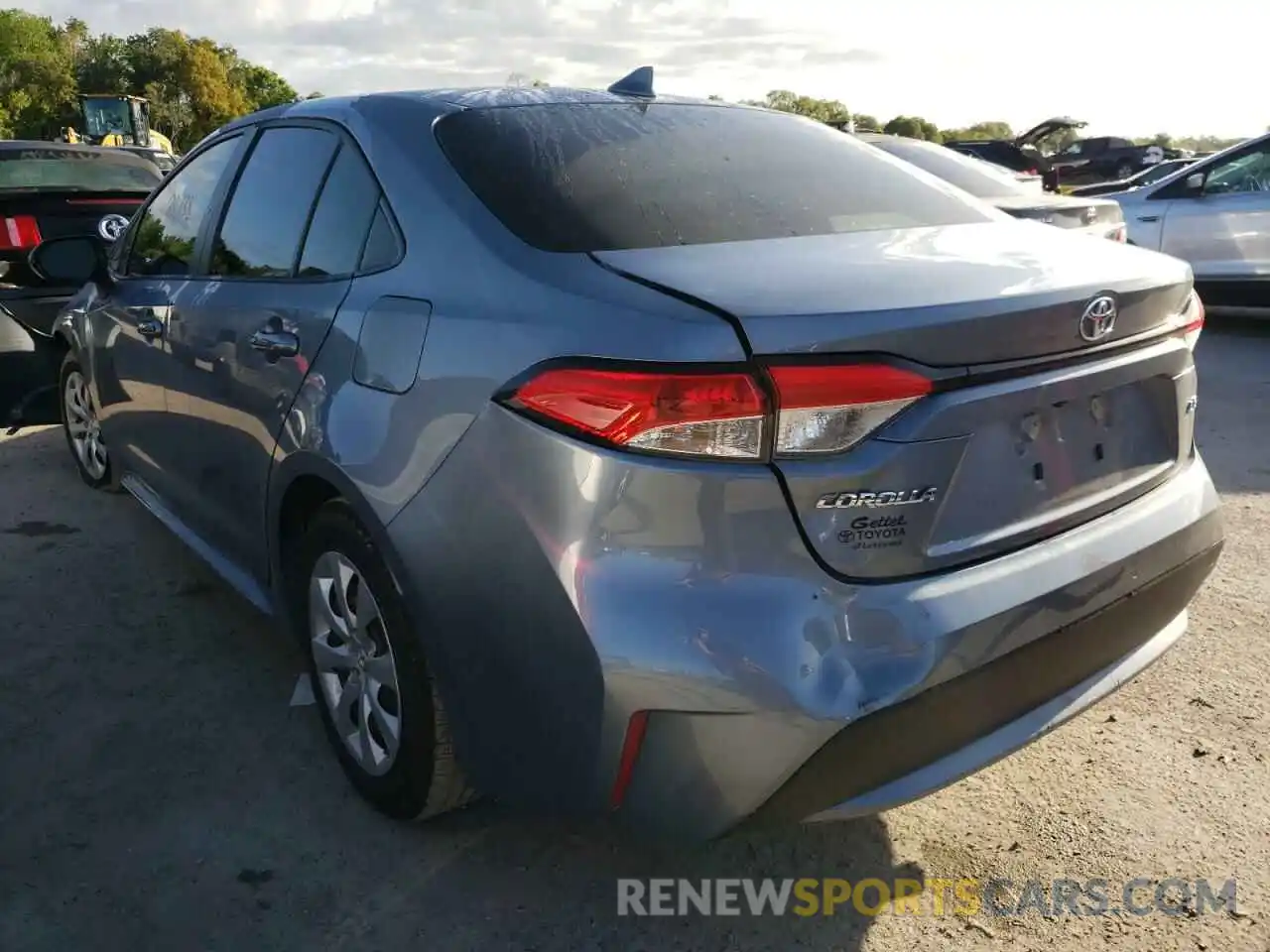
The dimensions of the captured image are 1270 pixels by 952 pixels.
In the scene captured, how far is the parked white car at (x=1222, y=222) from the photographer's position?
8.38 meters

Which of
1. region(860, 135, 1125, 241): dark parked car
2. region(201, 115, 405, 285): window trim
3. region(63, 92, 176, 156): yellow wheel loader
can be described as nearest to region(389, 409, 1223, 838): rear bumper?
region(201, 115, 405, 285): window trim

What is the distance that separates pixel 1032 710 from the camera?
213cm

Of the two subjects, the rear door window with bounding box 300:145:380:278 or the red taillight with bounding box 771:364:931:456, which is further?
the rear door window with bounding box 300:145:380:278

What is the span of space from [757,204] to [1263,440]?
4.25m

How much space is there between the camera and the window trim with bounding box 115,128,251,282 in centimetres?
332

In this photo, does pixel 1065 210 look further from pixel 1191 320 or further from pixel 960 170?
pixel 1191 320

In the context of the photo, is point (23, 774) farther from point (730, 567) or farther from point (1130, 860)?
point (1130, 860)

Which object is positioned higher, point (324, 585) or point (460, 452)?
point (460, 452)

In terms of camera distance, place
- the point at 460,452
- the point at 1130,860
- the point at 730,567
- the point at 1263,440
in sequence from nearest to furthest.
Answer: the point at 730,567 → the point at 460,452 → the point at 1130,860 → the point at 1263,440

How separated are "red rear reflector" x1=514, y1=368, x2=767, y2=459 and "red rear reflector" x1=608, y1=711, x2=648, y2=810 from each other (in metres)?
0.46

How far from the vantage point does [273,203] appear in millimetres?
3027

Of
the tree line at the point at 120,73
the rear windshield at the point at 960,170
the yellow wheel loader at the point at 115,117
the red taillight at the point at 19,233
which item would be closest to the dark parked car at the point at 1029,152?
the rear windshield at the point at 960,170

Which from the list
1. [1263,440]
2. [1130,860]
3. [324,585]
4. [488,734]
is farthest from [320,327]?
[1263,440]

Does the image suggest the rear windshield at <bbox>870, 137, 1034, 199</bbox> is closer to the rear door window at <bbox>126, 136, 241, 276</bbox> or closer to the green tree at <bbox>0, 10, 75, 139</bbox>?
the rear door window at <bbox>126, 136, 241, 276</bbox>
